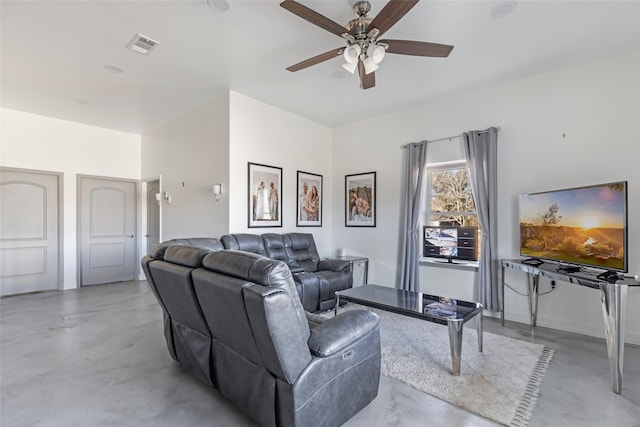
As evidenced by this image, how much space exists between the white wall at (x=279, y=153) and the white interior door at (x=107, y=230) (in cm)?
327

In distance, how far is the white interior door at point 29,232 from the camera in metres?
4.82

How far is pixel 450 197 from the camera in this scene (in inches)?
173

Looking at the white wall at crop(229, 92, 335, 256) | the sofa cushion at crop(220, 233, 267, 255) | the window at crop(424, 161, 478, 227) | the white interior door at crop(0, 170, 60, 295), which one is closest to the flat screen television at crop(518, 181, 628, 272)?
the window at crop(424, 161, 478, 227)

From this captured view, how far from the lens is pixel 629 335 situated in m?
3.00

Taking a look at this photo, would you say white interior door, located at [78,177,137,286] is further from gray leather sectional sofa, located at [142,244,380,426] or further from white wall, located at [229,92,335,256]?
gray leather sectional sofa, located at [142,244,380,426]

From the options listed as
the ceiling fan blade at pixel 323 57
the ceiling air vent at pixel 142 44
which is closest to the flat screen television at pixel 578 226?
the ceiling fan blade at pixel 323 57

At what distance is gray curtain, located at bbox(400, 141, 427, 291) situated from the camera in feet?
14.5

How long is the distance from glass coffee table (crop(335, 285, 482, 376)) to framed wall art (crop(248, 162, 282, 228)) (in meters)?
1.84

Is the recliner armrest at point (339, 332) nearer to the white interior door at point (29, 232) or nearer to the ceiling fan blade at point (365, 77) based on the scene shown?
the ceiling fan blade at point (365, 77)

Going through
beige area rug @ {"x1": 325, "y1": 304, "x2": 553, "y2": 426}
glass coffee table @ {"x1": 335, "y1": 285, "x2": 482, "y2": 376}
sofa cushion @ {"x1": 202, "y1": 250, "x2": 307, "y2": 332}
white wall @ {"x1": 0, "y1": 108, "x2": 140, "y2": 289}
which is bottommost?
beige area rug @ {"x1": 325, "y1": 304, "x2": 553, "y2": 426}

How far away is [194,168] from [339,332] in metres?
3.89

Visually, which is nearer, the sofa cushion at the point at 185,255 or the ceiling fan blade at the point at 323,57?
the sofa cushion at the point at 185,255

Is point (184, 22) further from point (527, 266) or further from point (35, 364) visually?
point (527, 266)

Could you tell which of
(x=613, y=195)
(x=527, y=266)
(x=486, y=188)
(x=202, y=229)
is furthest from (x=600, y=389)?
(x=202, y=229)
